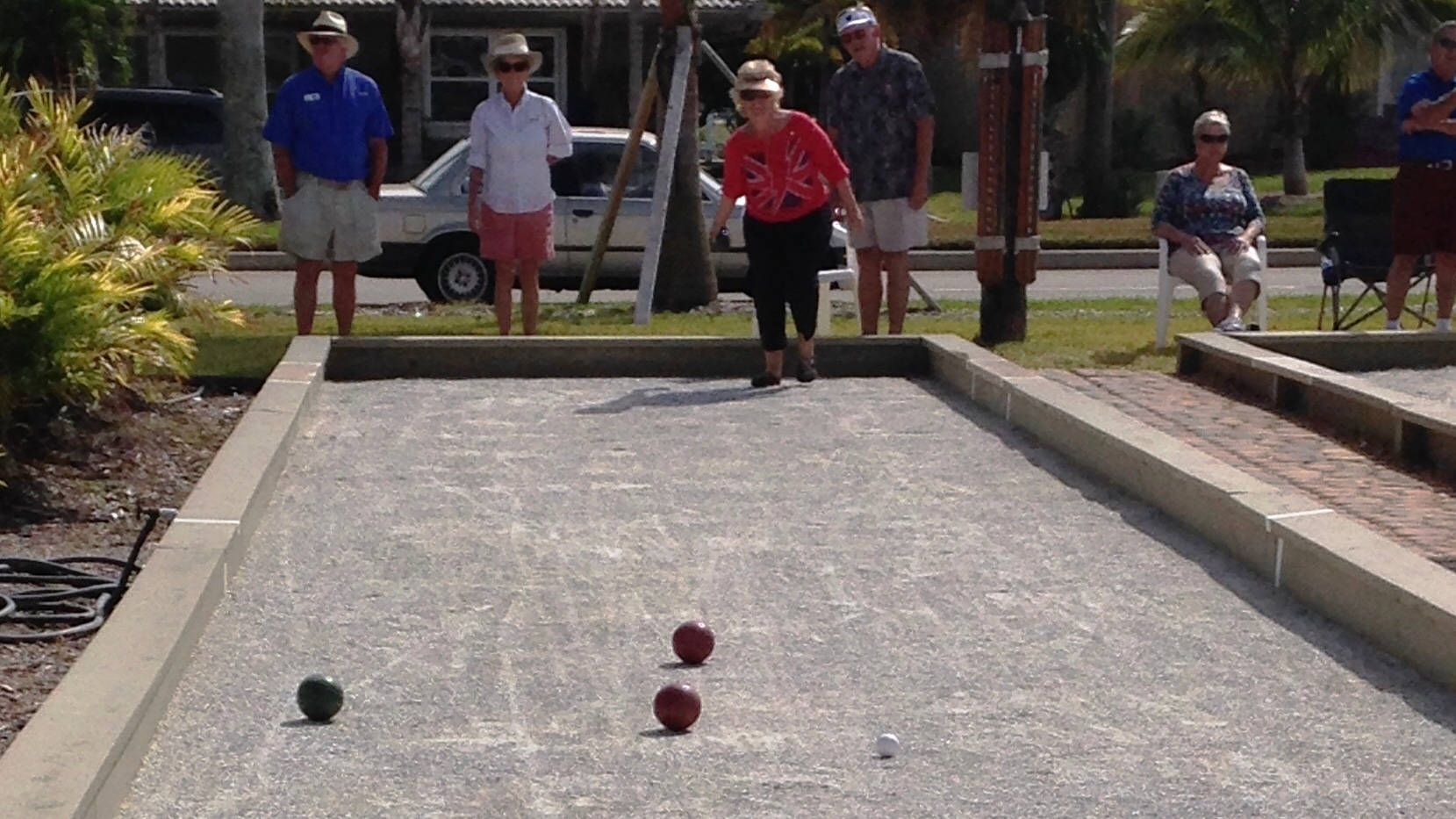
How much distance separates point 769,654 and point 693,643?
0.30 meters

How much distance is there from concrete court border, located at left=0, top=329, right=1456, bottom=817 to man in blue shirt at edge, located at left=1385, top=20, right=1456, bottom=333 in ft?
8.40

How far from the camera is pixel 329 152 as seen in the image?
455 inches

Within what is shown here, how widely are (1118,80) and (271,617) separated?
34879mm

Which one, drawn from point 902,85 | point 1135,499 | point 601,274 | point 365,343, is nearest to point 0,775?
point 1135,499

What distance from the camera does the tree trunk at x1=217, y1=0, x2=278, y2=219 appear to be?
25797mm

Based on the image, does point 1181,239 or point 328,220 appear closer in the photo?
point 328,220

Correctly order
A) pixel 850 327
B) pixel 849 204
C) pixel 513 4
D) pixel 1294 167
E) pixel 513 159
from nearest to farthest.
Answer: pixel 849 204 → pixel 513 159 → pixel 850 327 → pixel 1294 167 → pixel 513 4

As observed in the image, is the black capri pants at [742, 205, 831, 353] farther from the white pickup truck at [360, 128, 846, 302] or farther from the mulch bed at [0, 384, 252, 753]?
the white pickup truck at [360, 128, 846, 302]

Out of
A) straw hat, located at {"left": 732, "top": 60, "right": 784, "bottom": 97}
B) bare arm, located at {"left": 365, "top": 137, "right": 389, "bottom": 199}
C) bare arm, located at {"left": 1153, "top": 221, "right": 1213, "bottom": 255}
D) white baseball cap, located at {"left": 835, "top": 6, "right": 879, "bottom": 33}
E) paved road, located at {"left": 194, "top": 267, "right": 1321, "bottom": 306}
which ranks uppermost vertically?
white baseball cap, located at {"left": 835, "top": 6, "right": 879, "bottom": 33}

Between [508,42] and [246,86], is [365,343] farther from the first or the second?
[246,86]

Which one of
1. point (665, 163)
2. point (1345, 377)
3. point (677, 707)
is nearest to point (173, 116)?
point (665, 163)

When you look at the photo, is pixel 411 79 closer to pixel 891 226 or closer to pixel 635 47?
pixel 635 47

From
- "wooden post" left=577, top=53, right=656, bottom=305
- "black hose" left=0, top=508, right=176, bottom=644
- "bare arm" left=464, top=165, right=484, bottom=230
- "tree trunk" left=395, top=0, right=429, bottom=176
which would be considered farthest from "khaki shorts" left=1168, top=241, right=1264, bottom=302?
"tree trunk" left=395, top=0, right=429, bottom=176

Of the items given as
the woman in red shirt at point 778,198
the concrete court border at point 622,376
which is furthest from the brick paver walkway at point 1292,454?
the woman in red shirt at point 778,198
